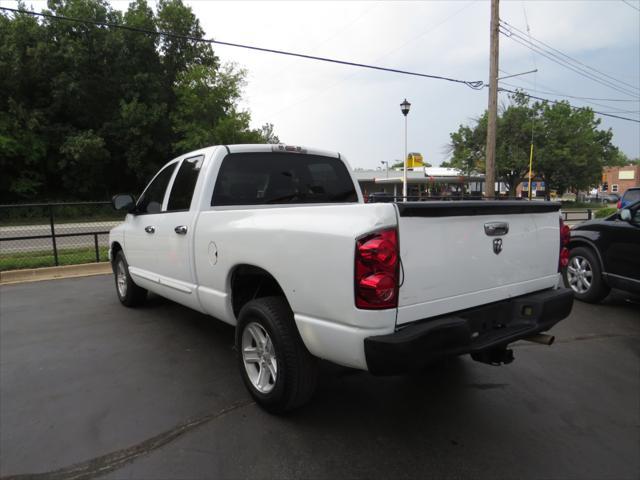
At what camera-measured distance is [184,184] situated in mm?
4109

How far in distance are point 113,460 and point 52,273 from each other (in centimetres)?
704

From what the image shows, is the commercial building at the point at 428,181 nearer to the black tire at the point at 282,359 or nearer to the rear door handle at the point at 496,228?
the rear door handle at the point at 496,228

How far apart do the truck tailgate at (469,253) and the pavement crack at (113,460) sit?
1.62m

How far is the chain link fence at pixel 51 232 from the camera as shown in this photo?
342 inches

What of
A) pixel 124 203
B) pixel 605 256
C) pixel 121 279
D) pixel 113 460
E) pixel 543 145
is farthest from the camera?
pixel 543 145

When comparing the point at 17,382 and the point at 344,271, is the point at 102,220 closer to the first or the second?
the point at 17,382

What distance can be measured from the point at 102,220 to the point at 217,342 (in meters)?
6.63

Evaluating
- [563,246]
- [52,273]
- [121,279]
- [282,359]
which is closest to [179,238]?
[282,359]

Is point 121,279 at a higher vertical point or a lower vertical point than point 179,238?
lower

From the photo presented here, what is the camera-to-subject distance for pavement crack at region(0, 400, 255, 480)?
239 cm

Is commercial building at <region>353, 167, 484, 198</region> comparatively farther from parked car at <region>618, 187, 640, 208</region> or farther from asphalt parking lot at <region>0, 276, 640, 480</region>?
asphalt parking lot at <region>0, 276, 640, 480</region>

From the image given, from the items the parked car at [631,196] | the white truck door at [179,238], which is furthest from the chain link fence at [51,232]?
the parked car at [631,196]

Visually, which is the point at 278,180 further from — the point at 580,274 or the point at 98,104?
the point at 98,104

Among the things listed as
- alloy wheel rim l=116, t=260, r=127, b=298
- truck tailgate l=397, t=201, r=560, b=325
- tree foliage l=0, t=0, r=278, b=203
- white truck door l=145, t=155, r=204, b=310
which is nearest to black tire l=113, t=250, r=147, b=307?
alloy wheel rim l=116, t=260, r=127, b=298
